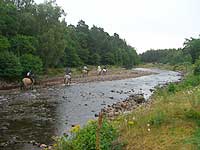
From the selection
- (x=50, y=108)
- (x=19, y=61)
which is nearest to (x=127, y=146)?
(x=50, y=108)

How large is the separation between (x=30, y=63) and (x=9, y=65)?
4647mm

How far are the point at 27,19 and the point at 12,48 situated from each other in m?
6.24

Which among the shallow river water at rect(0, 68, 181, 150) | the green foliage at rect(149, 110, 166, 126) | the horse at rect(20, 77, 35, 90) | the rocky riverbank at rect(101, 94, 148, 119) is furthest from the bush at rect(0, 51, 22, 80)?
the green foliage at rect(149, 110, 166, 126)

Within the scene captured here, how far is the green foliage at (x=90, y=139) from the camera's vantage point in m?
11.7

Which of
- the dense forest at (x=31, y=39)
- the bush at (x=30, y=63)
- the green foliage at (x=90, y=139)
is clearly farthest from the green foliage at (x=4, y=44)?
the green foliage at (x=90, y=139)

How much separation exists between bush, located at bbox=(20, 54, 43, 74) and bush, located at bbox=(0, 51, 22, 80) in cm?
277

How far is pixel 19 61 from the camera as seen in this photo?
5000 centimetres

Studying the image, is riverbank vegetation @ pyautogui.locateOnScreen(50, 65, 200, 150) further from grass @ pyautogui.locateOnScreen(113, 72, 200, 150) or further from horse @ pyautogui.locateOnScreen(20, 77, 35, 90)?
horse @ pyautogui.locateOnScreen(20, 77, 35, 90)

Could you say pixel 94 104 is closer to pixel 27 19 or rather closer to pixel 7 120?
pixel 7 120

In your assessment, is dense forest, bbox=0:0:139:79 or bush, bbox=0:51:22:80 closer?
bush, bbox=0:51:22:80

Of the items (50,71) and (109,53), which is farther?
(109,53)

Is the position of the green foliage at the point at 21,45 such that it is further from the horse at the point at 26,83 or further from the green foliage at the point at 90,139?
the green foliage at the point at 90,139

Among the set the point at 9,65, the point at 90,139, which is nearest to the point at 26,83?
the point at 9,65

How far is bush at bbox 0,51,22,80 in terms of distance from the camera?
4769 centimetres
